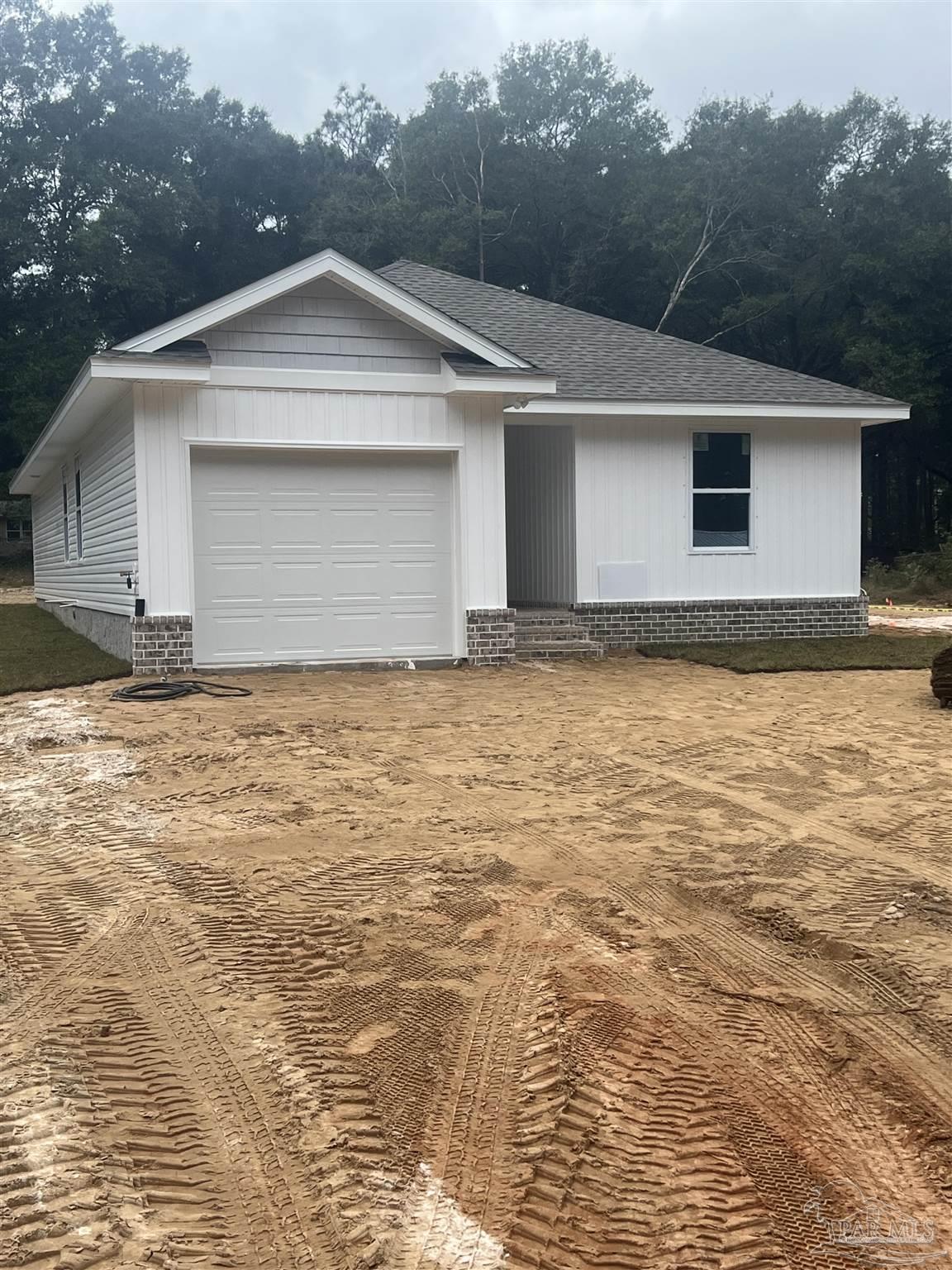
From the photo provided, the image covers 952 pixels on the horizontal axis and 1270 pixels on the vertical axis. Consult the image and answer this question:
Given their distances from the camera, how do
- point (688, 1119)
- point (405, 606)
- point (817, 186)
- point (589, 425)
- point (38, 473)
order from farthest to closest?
point (817, 186) < point (38, 473) < point (589, 425) < point (405, 606) < point (688, 1119)

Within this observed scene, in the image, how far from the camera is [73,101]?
1650 inches

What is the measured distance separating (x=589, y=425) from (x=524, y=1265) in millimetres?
13264

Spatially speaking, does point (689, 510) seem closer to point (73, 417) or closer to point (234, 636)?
point (234, 636)

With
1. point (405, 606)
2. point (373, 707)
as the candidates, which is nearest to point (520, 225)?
point (405, 606)

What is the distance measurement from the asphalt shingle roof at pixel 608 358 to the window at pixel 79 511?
19.7 feet

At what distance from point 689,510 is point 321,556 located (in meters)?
5.29

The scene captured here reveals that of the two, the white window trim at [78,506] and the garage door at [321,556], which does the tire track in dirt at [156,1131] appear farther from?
the white window trim at [78,506]

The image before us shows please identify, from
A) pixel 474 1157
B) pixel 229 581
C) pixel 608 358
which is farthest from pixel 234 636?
pixel 474 1157

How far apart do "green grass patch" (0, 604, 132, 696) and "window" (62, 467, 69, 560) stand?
1.35 m

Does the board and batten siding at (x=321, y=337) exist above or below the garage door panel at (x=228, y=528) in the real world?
above

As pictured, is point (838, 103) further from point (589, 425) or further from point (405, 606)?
point (405, 606)

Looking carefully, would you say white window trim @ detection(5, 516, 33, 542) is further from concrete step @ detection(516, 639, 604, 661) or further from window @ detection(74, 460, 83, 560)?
concrete step @ detection(516, 639, 604, 661)

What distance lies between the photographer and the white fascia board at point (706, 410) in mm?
14398

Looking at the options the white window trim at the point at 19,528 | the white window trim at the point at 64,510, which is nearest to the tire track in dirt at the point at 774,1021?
the white window trim at the point at 64,510
